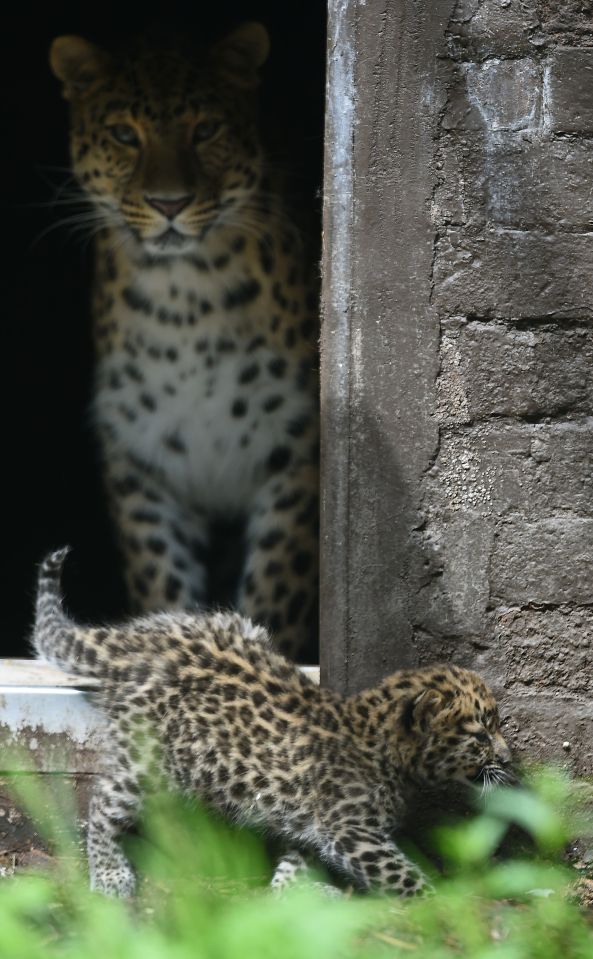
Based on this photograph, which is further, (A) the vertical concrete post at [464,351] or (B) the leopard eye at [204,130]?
(B) the leopard eye at [204,130]

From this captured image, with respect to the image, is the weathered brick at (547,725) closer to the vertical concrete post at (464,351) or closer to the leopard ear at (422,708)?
the vertical concrete post at (464,351)

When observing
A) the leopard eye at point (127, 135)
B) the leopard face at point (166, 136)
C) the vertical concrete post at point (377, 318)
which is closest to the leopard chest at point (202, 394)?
the leopard face at point (166, 136)

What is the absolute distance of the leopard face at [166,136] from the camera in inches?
218

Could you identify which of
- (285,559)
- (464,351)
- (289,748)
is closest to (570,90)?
(464,351)

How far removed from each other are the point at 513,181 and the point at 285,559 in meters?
2.03

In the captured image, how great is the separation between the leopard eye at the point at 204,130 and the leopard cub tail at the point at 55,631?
212 centimetres

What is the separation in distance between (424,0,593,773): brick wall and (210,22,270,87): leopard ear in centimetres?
213

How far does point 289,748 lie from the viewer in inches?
150

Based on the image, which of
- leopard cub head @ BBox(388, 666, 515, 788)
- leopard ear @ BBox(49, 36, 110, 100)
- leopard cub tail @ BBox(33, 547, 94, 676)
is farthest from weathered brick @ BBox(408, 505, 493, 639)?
leopard ear @ BBox(49, 36, 110, 100)

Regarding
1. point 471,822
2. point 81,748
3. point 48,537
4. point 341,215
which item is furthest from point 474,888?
point 48,537

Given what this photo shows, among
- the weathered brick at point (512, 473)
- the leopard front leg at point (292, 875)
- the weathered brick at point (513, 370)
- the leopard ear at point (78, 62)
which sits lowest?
the leopard front leg at point (292, 875)

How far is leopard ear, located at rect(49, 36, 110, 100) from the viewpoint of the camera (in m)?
5.80

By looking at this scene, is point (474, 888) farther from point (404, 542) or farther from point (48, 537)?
point (48, 537)

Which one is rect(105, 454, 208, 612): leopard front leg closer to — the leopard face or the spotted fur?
the spotted fur
